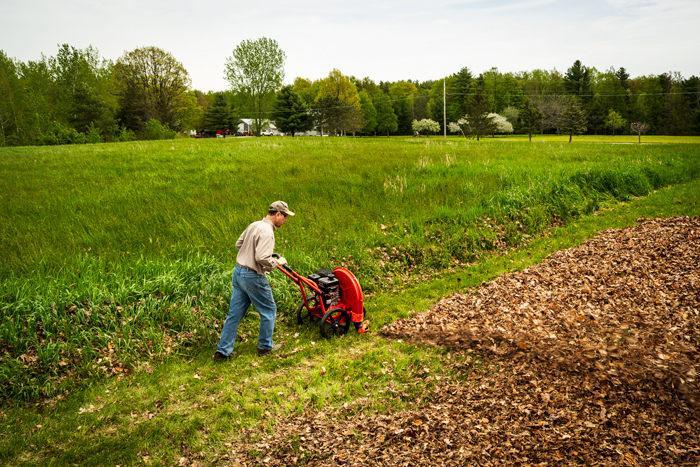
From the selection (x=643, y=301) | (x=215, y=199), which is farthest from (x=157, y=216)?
(x=643, y=301)

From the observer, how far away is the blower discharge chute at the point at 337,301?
593 cm

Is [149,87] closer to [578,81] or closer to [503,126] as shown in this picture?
[503,126]

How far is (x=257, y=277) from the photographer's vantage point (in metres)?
5.27

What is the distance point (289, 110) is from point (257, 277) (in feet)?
182

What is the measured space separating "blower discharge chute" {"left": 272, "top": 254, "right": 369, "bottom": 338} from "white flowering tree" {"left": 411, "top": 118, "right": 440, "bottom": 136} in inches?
2687

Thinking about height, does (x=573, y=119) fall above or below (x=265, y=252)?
above

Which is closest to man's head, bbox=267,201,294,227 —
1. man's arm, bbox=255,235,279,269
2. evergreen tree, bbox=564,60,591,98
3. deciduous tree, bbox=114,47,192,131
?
man's arm, bbox=255,235,279,269

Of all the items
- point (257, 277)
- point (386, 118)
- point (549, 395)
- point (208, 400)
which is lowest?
point (208, 400)

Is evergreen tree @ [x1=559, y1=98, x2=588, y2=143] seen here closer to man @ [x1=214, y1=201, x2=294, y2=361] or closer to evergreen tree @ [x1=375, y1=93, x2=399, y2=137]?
evergreen tree @ [x1=375, y1=93, x2=399, y2=137]

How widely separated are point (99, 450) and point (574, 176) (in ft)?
48.5

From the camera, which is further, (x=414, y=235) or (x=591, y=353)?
(x=414, y=235)

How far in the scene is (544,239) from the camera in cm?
1033

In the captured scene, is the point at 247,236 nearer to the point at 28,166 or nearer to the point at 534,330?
the point at 534,330

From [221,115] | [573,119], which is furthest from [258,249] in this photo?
[221,115]
